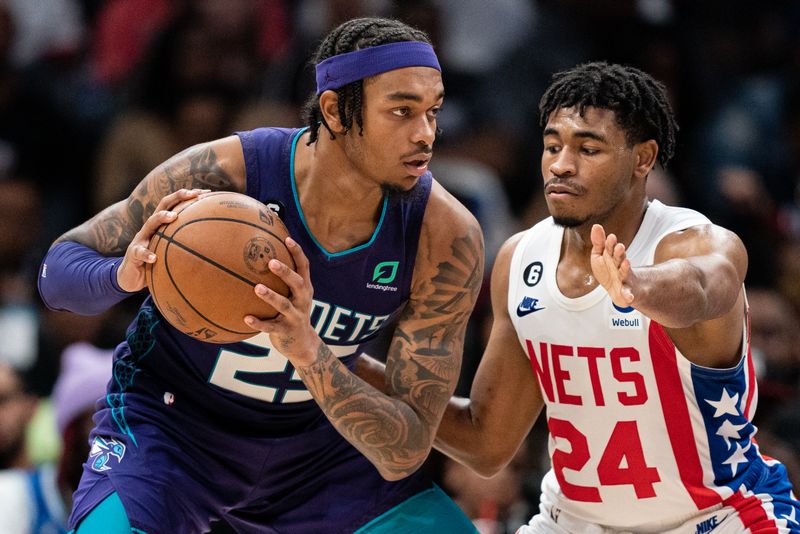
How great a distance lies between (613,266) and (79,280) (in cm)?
187

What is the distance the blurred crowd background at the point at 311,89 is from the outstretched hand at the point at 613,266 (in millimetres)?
4235

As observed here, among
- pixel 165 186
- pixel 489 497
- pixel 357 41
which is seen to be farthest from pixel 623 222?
pixel 489 497

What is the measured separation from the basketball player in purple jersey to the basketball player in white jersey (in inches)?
14.9

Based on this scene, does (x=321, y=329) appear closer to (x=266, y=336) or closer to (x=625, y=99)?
(x=266, y=336)

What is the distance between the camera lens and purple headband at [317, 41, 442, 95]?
14.3 feet

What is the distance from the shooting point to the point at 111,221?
4504mm

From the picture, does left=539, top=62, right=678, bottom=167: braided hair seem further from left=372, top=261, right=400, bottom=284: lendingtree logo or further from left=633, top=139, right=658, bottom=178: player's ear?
left=372, top=261, right=400, bottom=284: lendingtree logo

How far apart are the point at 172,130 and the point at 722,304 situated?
5595mm

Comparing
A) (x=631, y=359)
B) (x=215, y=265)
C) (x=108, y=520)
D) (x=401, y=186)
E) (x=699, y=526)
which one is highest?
(x=401, y=186)

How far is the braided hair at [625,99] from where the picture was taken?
4.59 meters

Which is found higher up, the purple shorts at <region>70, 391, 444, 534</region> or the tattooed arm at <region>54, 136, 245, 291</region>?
the tattooed arm at <region>54, 136, 245, 291</region>

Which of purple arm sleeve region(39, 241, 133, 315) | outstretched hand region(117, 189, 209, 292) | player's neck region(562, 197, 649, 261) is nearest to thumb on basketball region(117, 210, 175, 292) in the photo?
outstretched hand region(117, 189, 209, 292)

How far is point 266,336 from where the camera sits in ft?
14.6

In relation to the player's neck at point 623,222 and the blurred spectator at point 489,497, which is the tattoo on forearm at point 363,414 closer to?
the player's neck at point 623,222
